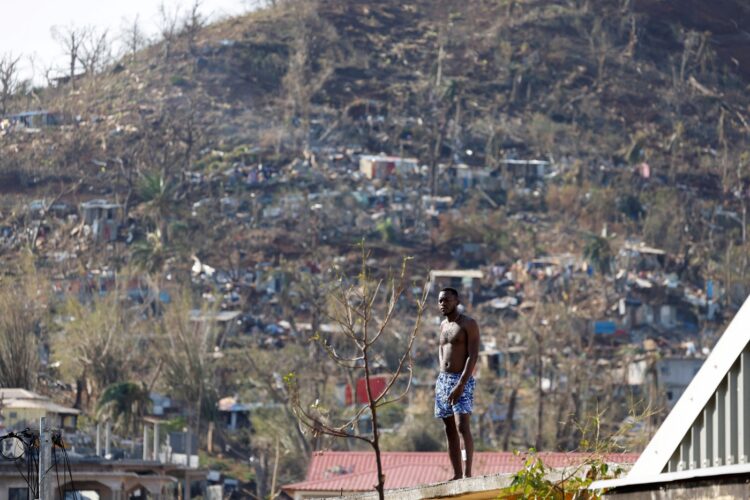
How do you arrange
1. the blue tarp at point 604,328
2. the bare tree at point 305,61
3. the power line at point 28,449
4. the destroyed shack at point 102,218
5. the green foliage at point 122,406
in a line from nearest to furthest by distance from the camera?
the power line at point 28,449 → the green foliage at point 122,406 → the blue tarp at point 604,328 → the destroyed shack at point 102,218 → the bare tree at point 305,61

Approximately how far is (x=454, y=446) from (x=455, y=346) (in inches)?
20.9

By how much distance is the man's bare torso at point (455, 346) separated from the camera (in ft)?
32.3

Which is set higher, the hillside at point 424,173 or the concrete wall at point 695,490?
the hillside at point 424,173

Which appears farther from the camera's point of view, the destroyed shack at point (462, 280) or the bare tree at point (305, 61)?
the bare tree at point (305, 61)

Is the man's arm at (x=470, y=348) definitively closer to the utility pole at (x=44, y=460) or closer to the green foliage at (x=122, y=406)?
the utility pole at (x=44, y=460)

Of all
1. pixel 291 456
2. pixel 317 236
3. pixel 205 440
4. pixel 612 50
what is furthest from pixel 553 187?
pixel 291 456

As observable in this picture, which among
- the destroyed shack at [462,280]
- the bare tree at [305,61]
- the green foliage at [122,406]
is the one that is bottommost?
the green foliage at [122,406]

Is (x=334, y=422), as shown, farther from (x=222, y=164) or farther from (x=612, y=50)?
(x=612, y=50)

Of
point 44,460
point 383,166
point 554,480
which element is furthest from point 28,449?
point 383,166

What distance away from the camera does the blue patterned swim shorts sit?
32.2 ft

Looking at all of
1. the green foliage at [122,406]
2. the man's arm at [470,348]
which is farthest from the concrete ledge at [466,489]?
the green foliage at [122,406]

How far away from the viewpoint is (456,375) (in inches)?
390

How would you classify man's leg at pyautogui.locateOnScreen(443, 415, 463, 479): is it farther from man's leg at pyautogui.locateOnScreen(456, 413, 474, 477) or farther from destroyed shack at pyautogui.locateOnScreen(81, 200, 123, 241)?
destroyed shack at pyautogui.locateOnScreen(81, 200, 123, 241)

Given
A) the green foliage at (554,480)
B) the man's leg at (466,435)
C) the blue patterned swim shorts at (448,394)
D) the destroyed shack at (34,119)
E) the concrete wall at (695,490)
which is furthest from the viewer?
the destroyed shack at (34,119)
